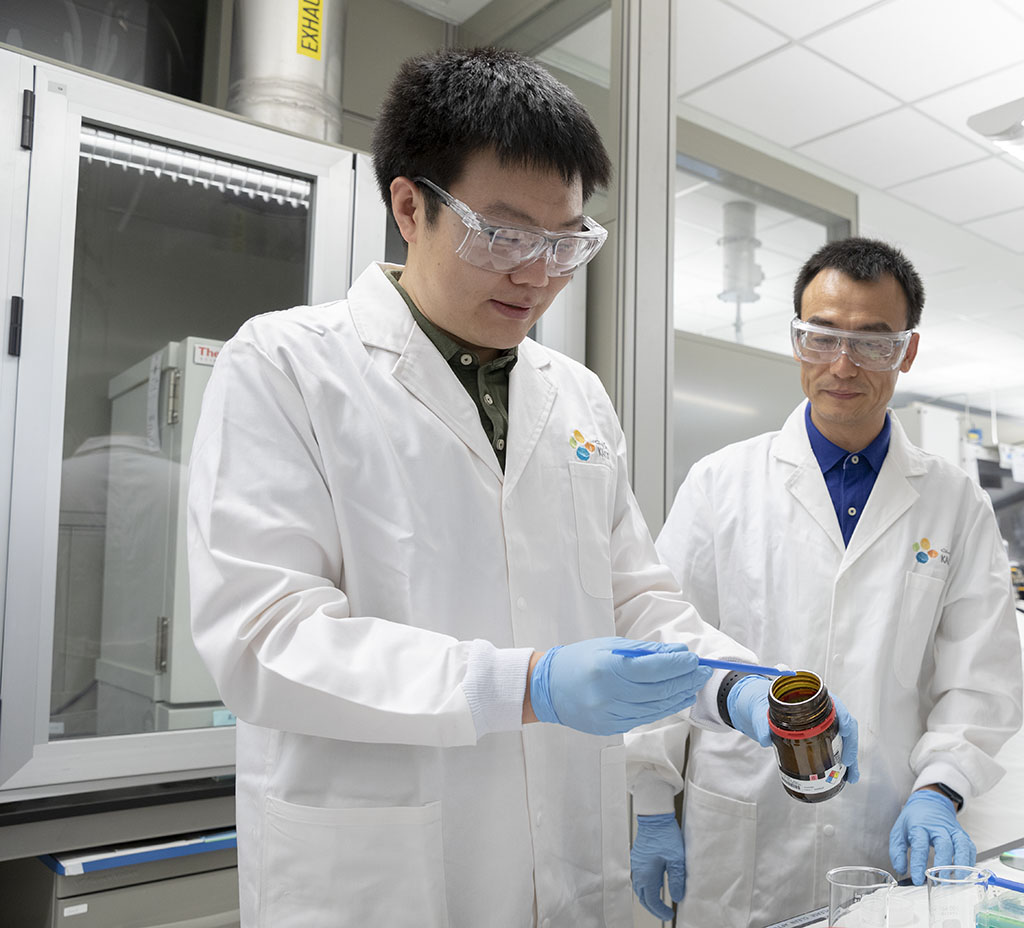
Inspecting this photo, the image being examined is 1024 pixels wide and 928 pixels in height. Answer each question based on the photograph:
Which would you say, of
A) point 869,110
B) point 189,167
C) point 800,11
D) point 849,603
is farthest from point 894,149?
point 189,167

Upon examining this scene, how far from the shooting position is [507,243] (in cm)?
122

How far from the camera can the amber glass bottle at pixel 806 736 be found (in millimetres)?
1101

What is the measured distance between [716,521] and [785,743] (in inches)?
30.9

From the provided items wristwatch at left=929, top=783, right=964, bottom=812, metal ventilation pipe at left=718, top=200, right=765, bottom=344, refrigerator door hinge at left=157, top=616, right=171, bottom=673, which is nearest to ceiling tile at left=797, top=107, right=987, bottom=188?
metal ventilation pipe at left=718, top=200, right=765, bottom=344

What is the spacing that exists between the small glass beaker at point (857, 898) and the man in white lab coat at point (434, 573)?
260 millimetres

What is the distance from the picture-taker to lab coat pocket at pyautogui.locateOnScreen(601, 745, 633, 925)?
133cm

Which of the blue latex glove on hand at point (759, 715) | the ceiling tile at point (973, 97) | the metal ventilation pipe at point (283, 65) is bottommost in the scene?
the blue latex glove on hand at point (759, 715)

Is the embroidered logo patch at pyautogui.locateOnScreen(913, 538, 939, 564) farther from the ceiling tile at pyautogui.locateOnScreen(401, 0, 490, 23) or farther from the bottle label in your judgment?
the ceiling tile at pyautogui.locateOnScreen(401, 0, 490, 23)

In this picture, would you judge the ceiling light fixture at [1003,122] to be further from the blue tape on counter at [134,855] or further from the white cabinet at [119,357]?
the blue tape on counter at [134,855]

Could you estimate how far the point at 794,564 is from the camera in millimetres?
1762

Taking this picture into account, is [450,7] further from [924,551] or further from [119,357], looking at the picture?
[924,551]

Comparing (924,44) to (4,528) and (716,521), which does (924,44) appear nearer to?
(716,521)

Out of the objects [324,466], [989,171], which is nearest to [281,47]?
[324,466]

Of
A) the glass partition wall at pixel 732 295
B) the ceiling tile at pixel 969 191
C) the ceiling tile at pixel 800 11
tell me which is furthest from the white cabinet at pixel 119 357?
the ceiling tile at pixel 969 191
